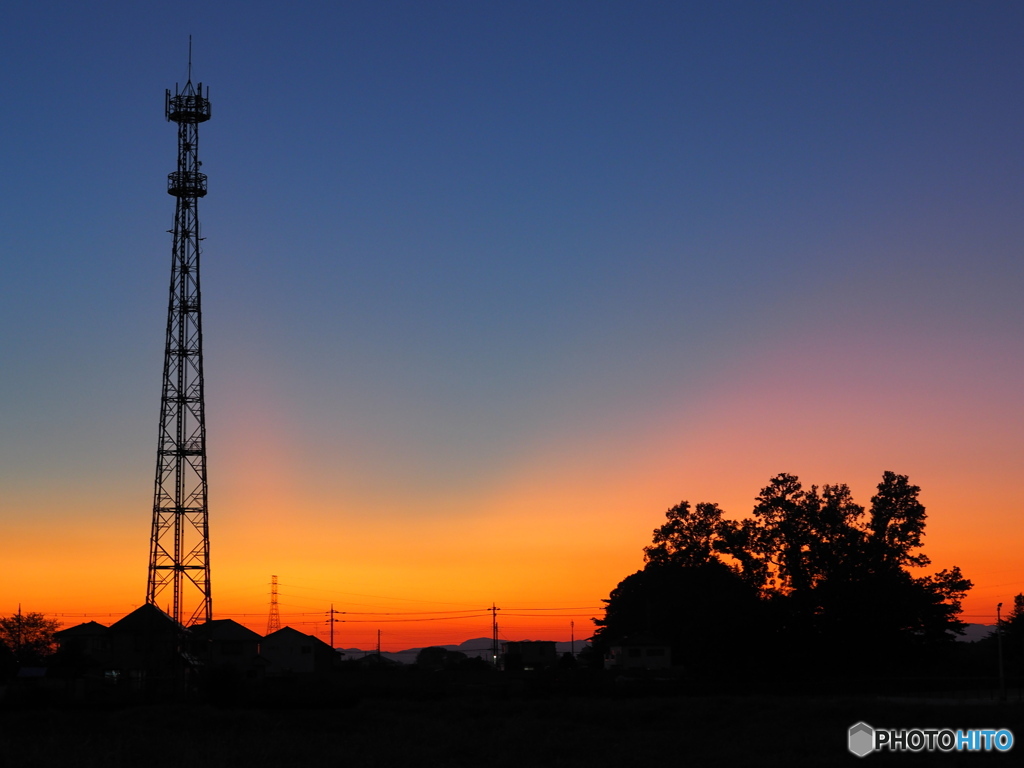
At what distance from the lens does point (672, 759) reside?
42.4m

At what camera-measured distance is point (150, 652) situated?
241ft

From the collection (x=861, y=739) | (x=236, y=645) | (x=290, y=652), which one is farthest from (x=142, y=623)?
(x=861, y=739)

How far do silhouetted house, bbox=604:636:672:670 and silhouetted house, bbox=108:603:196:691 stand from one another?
38999 mm

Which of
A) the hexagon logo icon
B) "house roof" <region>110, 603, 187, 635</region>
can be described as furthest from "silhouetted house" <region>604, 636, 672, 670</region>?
the hexagon logo icon

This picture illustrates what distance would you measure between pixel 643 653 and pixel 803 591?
15.3 meters

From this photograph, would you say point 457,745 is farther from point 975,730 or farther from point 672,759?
point 975,730

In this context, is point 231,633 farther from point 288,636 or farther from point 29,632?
point 29,632

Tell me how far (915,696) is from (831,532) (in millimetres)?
22339

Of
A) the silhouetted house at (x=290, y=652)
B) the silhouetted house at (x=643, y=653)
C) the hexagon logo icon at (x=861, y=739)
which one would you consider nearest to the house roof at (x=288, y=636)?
the silhouetted house at (x=290, y=652)

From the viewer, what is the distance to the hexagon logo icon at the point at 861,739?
139 feet

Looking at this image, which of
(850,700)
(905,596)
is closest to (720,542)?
(905,596)

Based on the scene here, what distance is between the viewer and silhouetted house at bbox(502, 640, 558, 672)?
354 ft

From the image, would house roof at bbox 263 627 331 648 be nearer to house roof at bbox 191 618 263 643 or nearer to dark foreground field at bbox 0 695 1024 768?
house roof at bbox 191 618 263 643

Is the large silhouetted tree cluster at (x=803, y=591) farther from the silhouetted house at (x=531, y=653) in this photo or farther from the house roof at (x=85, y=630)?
the house roof at (x=85, y=630)
